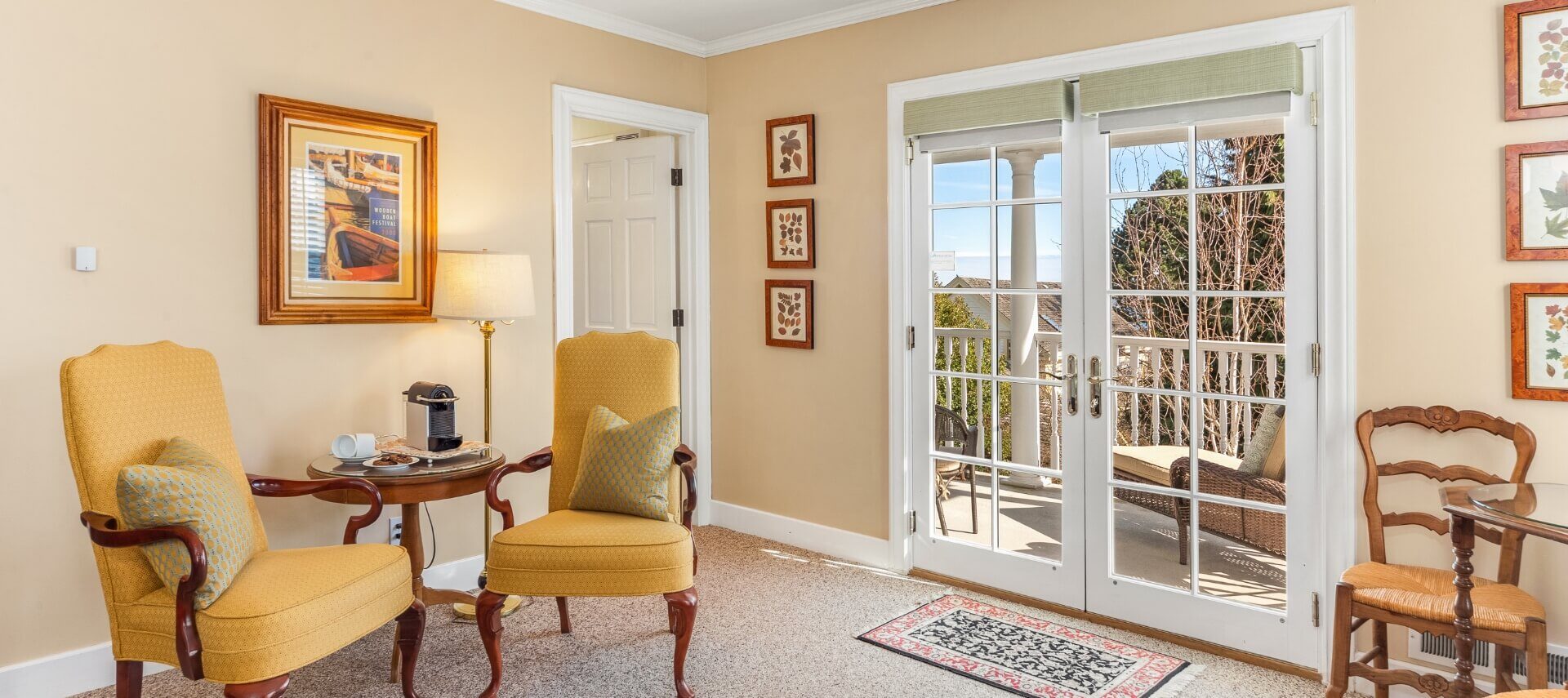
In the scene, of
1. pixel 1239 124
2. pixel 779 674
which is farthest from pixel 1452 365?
pixel 779 674

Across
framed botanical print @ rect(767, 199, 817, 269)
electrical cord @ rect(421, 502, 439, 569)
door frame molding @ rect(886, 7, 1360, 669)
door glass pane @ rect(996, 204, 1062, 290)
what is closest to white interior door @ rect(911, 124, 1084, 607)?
door glass pane @ rect(996, 204, 1062, 290)

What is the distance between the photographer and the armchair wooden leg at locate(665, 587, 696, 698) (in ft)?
9.21

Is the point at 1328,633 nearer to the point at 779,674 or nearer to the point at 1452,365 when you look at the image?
the point at 1452,365

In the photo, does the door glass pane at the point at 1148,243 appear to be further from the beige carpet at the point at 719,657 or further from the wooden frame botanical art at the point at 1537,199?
the beige carpet at the point at 719,657

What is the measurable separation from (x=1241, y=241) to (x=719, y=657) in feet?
7.39

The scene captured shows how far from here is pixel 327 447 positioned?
11.2 ft

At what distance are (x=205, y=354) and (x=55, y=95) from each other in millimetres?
887

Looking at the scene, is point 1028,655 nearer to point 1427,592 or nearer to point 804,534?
point 1427,592

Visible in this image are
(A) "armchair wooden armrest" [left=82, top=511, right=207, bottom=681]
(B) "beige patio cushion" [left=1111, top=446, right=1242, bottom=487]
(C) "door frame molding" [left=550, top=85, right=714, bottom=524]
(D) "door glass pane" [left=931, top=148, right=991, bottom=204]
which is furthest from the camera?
(C) "door frame molding" [left=550, top=85, right=714, bottom=524]

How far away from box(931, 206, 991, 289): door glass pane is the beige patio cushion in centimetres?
84

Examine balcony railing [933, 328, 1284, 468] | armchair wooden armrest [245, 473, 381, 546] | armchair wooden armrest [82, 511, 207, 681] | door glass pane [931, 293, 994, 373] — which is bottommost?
armchair wooden armrest [82, 511, 207, 681]

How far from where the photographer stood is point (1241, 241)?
3.08 metres

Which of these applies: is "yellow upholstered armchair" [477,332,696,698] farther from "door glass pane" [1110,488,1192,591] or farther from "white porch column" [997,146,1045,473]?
"door glass pane" [1110,488,1192,591]

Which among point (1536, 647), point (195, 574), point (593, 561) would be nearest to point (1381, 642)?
point (1536, 647)
